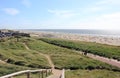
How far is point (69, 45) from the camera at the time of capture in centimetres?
6919

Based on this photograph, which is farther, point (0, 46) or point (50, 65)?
point (0, 46)

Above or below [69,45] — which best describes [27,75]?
above

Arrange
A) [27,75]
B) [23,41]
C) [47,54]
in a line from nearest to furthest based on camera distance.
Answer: [27,75], [47,54], [23,41]

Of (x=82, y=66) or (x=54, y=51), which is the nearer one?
(x=82, y=66)

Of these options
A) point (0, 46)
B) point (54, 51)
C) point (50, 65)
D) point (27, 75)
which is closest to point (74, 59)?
point (50, 65)

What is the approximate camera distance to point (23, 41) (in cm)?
6844

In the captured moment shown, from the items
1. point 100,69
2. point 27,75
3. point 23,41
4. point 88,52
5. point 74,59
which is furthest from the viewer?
point 23,41

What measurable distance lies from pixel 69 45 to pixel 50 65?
25791mm

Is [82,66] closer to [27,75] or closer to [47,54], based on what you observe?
[47,54]

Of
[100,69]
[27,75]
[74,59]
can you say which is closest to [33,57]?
[74,59]

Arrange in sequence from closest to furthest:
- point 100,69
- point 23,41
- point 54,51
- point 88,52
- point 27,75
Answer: point 27,75, point 100,69, point 54,51, point 88,52, point 23,41

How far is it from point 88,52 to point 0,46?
20.5 metres

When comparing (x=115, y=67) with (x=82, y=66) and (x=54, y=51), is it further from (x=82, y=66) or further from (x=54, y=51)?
(x=54, y=51)

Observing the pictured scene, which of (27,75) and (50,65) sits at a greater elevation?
(27,75)
